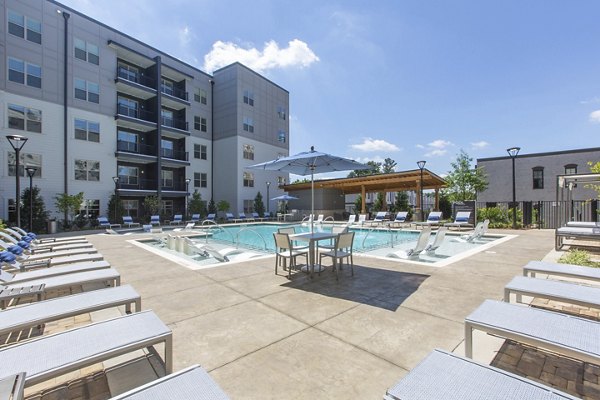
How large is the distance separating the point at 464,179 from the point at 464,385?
24.7 meters

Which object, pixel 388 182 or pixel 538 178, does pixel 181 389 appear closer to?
pixel 388 182

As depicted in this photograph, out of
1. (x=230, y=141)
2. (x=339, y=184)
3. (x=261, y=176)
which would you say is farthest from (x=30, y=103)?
(x=339, y=184)

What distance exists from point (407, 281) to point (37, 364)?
5.09m

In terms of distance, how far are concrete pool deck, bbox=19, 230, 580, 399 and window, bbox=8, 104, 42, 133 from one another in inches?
732

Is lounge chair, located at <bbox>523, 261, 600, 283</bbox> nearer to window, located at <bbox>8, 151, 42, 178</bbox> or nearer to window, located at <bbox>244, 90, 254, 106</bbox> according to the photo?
window, located at <bbox>8, 151, 42, 178</bbox>

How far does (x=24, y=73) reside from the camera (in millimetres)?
18125

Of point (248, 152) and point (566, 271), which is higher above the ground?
point (248, 152)

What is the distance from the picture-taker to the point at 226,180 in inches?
1142

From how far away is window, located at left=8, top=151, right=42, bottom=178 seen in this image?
57.6 ft

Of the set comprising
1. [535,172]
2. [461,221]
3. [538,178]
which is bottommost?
[461,221]

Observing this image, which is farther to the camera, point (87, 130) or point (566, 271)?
point (87, 130)

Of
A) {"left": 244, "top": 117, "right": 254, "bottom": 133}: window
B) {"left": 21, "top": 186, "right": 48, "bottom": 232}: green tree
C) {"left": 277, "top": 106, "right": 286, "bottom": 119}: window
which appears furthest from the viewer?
{"left": 277, "top": 106, "right": 286, "bottom": 119}: window

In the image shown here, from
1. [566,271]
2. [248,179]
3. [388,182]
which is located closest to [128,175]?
[248,179]

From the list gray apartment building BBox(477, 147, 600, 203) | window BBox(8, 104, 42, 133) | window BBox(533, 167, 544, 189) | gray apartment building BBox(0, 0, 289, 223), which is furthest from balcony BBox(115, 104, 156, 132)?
window BBox(533, 167, 544, 189)
